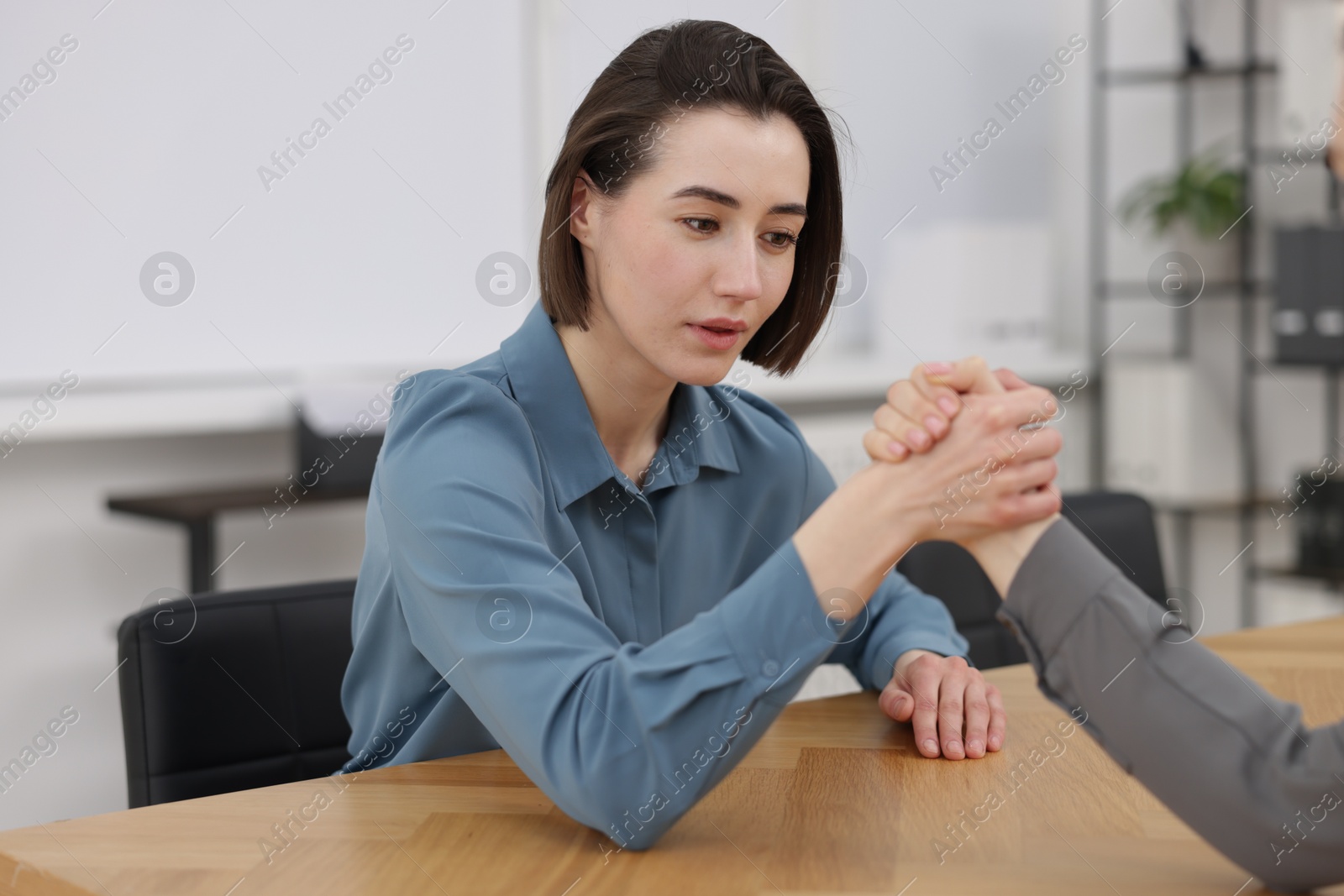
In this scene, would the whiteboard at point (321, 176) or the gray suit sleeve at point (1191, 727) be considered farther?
the whiteboard at point (321, 176)

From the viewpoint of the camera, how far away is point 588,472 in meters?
1.17

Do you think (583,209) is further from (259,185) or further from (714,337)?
(259,185)

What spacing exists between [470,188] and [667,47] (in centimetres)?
167

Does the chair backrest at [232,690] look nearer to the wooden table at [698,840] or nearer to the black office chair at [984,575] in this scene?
the wooden table at [698,840]

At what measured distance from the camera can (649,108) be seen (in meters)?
1.19

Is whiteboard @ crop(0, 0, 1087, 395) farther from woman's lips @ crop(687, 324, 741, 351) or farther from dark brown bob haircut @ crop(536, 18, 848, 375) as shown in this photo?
woman's lips @ crop(687, 324, 741, 351)

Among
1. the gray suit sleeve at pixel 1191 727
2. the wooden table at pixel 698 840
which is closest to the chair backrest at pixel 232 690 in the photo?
the wooden table at pixel 698 840

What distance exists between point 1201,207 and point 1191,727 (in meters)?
2.92

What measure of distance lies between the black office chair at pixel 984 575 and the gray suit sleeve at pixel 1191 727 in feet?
2.42

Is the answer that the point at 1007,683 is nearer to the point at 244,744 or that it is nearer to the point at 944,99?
the point at 244,744

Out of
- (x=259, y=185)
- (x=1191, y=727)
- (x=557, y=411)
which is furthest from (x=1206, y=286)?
(x=1191, y=727)

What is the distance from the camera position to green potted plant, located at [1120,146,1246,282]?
3393 millimetres

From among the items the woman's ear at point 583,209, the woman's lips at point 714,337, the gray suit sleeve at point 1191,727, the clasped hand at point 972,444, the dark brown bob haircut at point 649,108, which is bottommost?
the gray suit sleeve at point 1191,727

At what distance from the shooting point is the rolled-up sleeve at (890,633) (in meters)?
1.25
